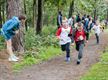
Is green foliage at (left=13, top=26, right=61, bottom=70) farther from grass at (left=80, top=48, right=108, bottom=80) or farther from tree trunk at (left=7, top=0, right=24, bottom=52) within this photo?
grass at (left=80, top=48, right=108, bottom=80)

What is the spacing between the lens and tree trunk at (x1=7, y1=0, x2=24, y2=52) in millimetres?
15297

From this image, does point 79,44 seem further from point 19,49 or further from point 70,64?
point 19,49

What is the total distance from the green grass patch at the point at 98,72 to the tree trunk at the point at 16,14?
3667 millimetres

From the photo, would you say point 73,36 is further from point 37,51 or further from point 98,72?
point 37,51

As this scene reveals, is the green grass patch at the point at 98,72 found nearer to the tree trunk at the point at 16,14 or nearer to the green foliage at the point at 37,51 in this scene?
the green foliage at the point at 37,51

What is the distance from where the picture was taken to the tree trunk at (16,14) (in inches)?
602

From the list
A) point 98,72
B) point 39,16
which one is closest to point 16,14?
point 98,72

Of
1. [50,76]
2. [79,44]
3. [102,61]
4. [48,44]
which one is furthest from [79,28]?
[48,44]

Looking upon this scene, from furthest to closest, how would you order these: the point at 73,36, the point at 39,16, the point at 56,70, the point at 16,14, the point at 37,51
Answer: the point at 39,16 → the point at 37,51 → the point at 16,14 → the point at 73,36 → the point at 56,70

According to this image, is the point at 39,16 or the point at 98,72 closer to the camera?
the point at 98,72

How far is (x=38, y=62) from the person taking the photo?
14.6 m

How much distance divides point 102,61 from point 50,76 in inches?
174

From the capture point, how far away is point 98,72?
12.5 meters

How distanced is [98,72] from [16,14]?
16.2 ft
